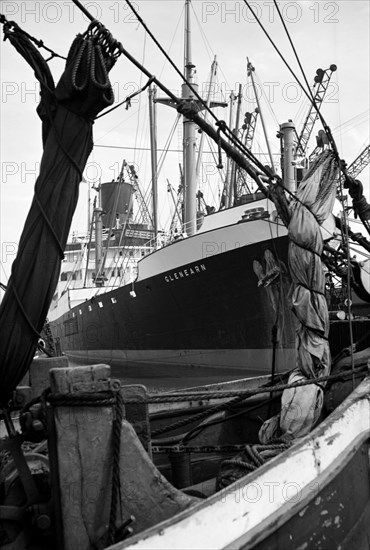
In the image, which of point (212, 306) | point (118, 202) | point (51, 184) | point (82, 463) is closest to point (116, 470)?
point (82, 463)

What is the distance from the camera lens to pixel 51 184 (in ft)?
11.8

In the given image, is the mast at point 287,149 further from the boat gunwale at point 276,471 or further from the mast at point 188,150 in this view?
the boat gunwale at point 276,471

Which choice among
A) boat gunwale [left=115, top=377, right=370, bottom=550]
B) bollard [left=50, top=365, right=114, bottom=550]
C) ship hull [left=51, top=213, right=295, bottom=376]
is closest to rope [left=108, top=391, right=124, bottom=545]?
bollard [left=50, top=365, right=114, bottom=550]

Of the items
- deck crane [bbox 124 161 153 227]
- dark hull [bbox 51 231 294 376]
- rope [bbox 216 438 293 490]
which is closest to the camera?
rope [bbox 216 438 293 490]

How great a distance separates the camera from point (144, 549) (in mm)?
2215

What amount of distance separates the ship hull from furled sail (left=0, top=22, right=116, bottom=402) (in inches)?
483

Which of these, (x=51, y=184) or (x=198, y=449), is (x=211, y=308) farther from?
(x=51, y=184)

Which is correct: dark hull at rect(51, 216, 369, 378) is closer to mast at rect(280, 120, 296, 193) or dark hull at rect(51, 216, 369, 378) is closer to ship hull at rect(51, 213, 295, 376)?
Result: ship hull at rect(51, 213, 295, 376)

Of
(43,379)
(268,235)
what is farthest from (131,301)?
(43,379)

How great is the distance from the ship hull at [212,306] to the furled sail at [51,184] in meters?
12.3

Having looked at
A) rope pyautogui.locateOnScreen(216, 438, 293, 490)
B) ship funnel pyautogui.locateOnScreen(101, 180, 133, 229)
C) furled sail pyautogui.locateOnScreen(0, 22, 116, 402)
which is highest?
ship funnel pyautogui.locateOnScreen(101, 180, 133, 229)

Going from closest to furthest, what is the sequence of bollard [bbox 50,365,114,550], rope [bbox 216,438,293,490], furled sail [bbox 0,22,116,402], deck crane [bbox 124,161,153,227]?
bollard [bbox 50,365,114,550]
furled sail [bbox 0,22,116,402]
rope [bbox 216,438,293,490]
deck crane [bbox 124,161,153,227]

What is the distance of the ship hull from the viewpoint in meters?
18.3

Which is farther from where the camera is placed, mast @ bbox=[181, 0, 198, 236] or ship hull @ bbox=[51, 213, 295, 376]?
mast @ bbox=[181, 0, 198, 236]
